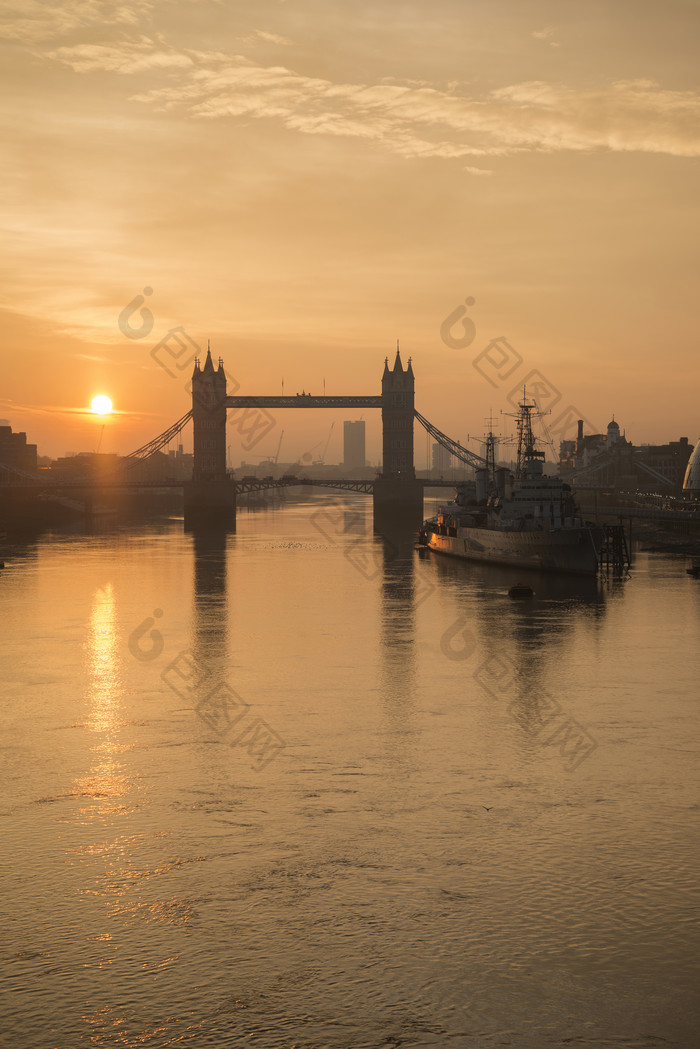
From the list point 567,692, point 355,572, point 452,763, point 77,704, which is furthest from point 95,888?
point 355,572

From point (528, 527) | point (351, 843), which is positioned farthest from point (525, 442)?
point (351, 843)

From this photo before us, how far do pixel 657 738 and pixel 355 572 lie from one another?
52.6m

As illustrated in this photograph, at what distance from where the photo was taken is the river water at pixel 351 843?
1442 centimetres

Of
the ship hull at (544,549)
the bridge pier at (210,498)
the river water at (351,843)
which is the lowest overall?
the river water at (351,843)

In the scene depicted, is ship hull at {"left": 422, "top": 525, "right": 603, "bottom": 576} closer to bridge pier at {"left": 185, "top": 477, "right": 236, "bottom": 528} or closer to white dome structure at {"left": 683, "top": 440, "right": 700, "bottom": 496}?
white dome structure at {"left": 683, "top": 440, "right": 700, "bottom": 496}

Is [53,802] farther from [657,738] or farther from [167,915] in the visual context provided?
[657,738]

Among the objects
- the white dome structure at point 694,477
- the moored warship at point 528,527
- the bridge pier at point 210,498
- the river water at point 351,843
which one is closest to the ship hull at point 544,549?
the moored warship at point 528,527

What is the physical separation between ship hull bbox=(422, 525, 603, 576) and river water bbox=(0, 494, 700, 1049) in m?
28.3

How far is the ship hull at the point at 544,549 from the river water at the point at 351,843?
2833 cm

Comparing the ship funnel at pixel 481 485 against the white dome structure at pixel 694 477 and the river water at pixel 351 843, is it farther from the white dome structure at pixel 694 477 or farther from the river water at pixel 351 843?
the white dome structure at pixel 694 477

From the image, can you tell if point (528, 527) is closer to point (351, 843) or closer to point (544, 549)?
point (544, 549)

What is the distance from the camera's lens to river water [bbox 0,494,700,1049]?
47.3 ft

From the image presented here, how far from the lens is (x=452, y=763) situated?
2584 centimetres

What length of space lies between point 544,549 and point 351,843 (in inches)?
2233
